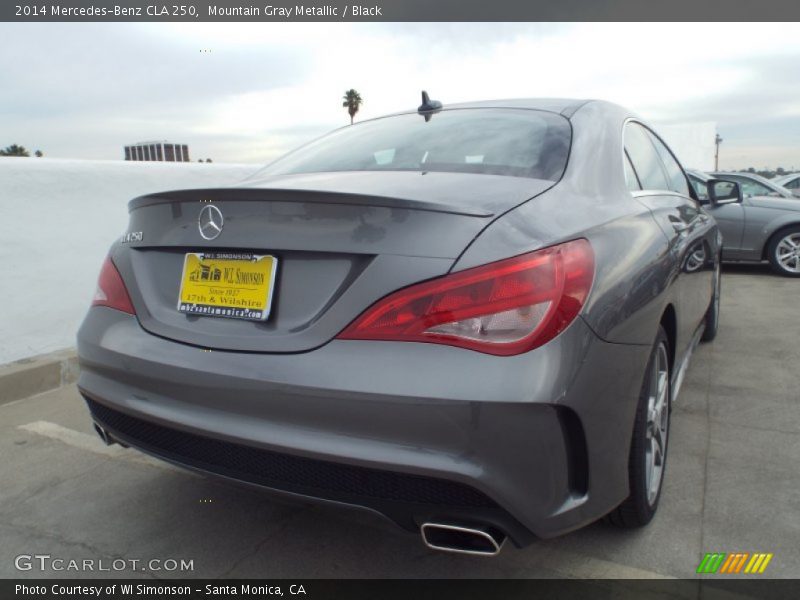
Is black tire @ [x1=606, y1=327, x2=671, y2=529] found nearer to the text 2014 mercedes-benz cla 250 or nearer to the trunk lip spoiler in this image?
the text 2014 mercedes-benz cla 250

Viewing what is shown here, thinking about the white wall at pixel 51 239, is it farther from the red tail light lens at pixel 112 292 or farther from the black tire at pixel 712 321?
the black tire at pixel 712 321

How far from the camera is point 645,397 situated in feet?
6.88

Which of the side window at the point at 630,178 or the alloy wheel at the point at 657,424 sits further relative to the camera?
the side window at the point at 630,178

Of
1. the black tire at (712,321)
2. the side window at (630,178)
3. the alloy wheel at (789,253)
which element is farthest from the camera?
the alloy wheel at (789,253)

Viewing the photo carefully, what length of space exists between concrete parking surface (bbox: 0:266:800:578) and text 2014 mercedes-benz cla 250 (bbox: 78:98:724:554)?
234 millimetres

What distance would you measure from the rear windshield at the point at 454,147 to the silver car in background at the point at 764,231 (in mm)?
6639

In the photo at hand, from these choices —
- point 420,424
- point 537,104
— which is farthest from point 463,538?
point 537,104

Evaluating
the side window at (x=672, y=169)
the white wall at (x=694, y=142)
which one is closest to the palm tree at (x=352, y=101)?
the white wall at (x=694, y=142)

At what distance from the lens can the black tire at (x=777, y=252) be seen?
8.42 metres

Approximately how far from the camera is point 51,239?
15.1 ft

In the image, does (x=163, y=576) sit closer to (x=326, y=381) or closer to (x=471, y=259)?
(x=326, y=381)

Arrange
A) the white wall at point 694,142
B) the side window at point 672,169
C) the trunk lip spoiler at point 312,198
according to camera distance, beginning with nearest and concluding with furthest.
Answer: the trunk lip spoiler at point 312,198, the side window at point 672,169, the white wall at point 694,142

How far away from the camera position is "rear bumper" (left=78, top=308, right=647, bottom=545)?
1578 mm

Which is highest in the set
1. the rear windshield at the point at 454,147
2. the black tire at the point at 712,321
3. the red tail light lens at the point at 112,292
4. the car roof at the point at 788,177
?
the car roof at the point at 788,177
